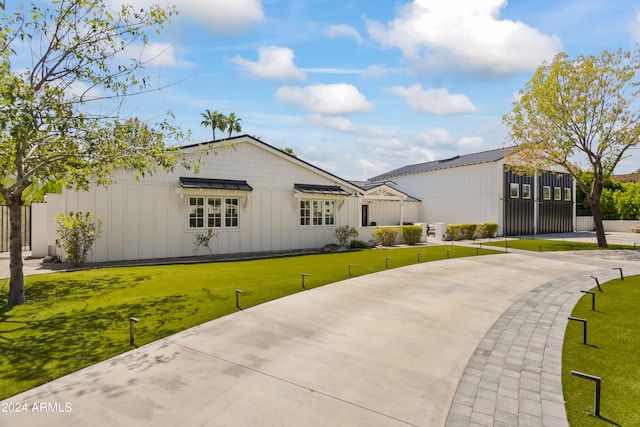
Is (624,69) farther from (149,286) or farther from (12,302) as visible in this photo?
(12,302)

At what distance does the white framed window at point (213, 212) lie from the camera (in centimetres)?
1509

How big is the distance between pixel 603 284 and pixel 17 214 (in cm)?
1578

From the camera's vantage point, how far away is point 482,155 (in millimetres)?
30062

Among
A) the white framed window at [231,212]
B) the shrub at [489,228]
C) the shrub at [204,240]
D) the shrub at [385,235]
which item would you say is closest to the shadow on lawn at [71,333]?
the shrub at [204,240]

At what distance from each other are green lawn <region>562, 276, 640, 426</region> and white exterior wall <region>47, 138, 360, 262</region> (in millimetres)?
12159

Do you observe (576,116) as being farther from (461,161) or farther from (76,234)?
(76,234)

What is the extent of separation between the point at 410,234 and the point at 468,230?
18.3 ft

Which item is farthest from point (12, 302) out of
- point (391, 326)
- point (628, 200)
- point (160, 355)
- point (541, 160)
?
point (628, 200)

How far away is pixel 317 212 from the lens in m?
18.9

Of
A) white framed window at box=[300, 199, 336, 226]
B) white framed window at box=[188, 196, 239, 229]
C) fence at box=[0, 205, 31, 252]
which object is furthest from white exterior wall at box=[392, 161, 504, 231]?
fence at box=[0, 205, 31, 252]

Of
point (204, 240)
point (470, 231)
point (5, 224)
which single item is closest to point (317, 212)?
point (204, 240)

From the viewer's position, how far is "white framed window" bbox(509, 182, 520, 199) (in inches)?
1097

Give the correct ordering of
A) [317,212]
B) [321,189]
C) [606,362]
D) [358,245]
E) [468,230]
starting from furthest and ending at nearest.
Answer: [468,230] < [358,245] < [317,212] < [321,189] < [606,362]

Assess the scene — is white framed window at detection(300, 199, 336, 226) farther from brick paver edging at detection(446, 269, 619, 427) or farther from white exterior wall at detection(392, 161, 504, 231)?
white exterior wall at detection(392, 161, 504, 231)
